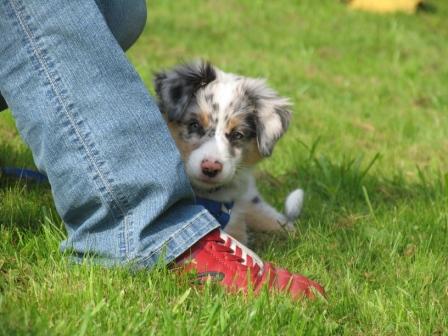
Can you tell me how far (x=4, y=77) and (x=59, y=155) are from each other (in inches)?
12.1

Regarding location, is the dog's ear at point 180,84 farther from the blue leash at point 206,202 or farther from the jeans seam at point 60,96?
the jeans seam at point 60,96

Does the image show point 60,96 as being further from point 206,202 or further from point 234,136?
point 234,136

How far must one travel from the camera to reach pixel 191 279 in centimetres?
247

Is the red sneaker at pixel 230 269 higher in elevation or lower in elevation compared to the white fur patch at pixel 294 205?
higher

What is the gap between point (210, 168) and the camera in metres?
3.23

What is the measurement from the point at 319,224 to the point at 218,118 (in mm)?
687

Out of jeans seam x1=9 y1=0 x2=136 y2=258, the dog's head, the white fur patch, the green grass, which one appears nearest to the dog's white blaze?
the dog's head

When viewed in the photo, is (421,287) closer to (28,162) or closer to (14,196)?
(14,196)

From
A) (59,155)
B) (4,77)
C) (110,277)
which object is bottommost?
(110,277)

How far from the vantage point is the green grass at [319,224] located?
2.17 meters

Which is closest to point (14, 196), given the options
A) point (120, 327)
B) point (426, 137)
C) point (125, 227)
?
point (125, 227)

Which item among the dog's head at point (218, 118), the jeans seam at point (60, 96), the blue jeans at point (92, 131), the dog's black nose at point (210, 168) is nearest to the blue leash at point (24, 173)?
the dog's head at point (218, 118)

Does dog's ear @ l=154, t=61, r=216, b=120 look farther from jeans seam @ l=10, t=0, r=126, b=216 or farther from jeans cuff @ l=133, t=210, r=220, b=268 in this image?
jeans seam @ l=10, t=0, r=126, b=216

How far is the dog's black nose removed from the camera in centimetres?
323
